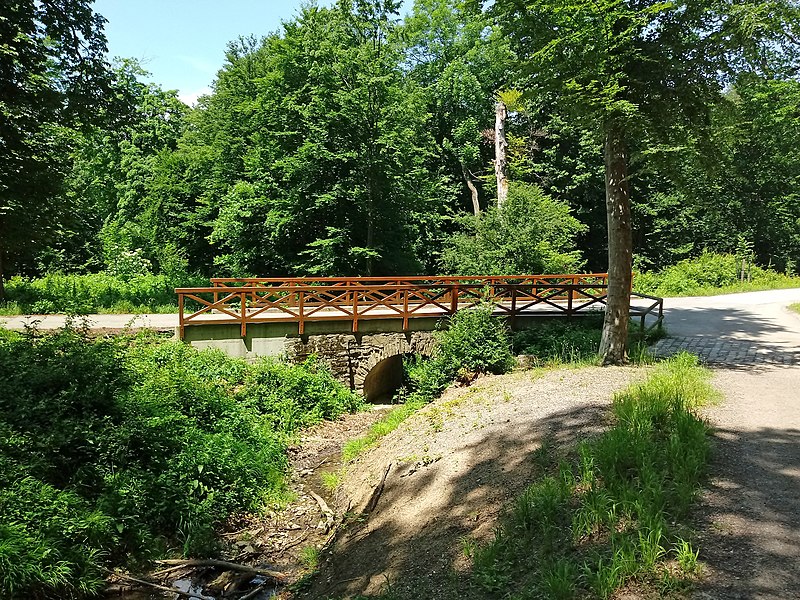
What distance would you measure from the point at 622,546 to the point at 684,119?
8.28 metres

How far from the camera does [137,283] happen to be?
19203 millimetres

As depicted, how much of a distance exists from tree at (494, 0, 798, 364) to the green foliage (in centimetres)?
922

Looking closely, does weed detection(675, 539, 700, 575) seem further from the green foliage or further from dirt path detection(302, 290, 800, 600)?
the green foliage

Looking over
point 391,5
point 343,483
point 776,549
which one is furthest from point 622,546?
point 391,5

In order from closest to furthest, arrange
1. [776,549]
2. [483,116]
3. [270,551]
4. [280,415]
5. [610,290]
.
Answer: [776,549], [270,551], [610,290], [280,415], [483,116]

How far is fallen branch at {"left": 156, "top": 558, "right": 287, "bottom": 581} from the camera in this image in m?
6.57

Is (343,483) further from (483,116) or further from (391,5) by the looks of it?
(483,116)

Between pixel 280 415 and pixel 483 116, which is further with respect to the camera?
pixel 483 116

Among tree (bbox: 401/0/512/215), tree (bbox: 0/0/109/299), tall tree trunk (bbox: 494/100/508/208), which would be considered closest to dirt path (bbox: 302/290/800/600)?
tree (bbox: 0/0/109/299)

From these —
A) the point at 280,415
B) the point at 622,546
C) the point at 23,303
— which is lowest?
the point at 280,415

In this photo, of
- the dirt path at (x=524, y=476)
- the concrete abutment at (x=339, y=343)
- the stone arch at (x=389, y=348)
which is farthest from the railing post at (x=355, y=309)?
the dirt path at (x=524, y=476)

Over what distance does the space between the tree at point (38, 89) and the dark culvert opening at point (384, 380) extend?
8132 millimetres

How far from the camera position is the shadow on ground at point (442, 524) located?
16.4 ft

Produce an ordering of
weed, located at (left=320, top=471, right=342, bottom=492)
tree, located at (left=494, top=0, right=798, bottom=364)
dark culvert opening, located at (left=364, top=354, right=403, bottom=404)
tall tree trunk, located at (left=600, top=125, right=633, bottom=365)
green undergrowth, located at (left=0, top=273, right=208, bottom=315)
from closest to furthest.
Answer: tree, located at (left=494, top=0, right=798, bottom=364) < weed, located at (left=320, top=471, right=342, bottom=492) < tall tree trunk, located at (left=600, top=125, right=633, bottom=365) < dark culvert opening, located at (left=364, top=354, right=403, bottom=404) < green undergrowth, located at (left=0, top=273, right=208, bottom=315)
